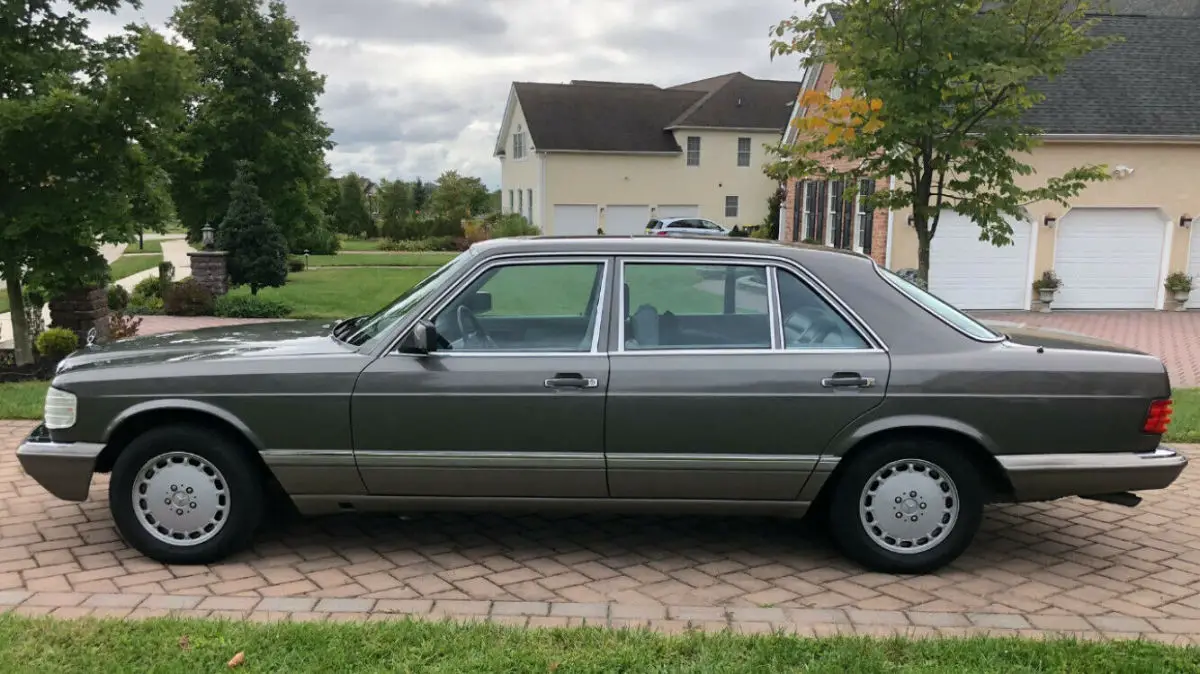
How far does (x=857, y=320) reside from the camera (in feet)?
14.5

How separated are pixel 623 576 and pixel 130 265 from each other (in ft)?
107

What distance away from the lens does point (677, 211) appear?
1588 inches

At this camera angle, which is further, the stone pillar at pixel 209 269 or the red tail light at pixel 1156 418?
the stone pillar at pixel 209 269

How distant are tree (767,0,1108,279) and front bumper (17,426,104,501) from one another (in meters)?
7.01

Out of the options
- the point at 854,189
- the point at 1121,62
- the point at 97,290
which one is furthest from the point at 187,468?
the point at 1121,62

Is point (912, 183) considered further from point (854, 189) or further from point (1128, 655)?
point (1128, 655)

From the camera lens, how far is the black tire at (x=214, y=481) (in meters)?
4.44

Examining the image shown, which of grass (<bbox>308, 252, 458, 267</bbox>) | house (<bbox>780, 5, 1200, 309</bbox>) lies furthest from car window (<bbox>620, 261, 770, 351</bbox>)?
grass (<bbox>308, 252, 458, 267</bbox>)

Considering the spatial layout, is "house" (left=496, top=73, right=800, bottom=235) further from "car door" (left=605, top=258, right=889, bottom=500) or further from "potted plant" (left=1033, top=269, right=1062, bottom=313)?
"car door" (left=605, top=258, right=889, bottom=500)

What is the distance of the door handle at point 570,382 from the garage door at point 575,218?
3456 cm

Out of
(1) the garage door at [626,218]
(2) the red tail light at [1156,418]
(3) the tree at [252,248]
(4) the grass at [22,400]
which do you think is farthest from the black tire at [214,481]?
(1) the garage door at [626,218]

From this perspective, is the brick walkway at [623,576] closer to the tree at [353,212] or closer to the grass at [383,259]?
the grass at [383,259]

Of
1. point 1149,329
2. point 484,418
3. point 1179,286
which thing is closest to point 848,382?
point 484,418

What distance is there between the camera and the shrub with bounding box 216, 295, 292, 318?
59.1 ft
